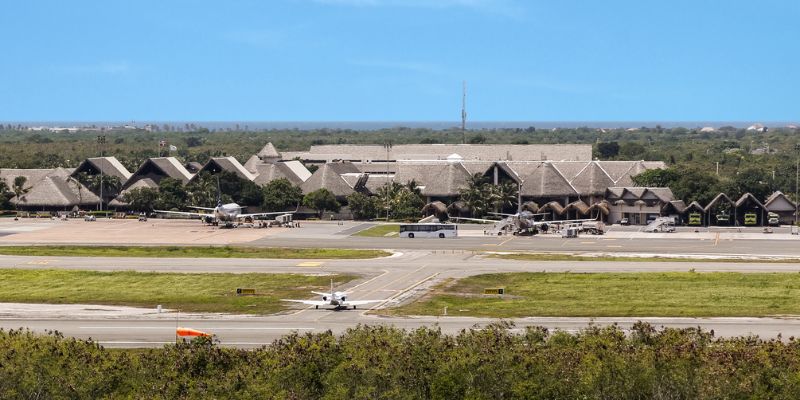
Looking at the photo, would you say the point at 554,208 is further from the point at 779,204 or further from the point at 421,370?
the point at 421,370

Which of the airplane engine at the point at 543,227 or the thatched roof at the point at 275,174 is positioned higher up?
the thatched roof at the point at 275,174

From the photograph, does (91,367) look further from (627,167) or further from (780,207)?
(627,167)

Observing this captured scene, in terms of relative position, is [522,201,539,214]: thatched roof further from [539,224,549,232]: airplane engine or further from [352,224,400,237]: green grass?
[352,224,400,237]: green grass

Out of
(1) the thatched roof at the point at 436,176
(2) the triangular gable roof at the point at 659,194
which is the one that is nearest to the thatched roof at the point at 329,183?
(1) the thatched roof at the point at 436,176

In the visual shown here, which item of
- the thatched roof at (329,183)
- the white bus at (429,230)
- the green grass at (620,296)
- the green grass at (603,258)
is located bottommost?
the green grass at (620,296)

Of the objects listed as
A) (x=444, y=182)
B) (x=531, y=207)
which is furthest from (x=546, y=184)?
(x=444, y=182)

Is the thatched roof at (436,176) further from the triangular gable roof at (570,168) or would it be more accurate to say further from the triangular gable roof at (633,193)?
the triangular gable roof at (633,193)
